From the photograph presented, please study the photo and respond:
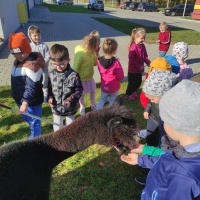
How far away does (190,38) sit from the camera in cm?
1524

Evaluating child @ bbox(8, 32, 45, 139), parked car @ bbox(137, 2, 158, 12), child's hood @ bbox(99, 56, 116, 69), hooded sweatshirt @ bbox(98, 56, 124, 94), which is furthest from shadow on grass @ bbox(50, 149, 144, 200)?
parked car @ bbox(137, 2, 158, 12)

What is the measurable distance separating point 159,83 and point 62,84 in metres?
1.49

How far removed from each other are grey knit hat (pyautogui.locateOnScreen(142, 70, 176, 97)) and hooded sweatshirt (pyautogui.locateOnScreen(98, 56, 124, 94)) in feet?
6.12

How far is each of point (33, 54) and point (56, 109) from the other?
3.12 feet

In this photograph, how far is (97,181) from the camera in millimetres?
3455

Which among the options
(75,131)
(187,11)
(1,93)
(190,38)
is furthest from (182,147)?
(187,11)

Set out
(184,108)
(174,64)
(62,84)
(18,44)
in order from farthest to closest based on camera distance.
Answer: (174,64)
(62,84)
(18,44)
(184,108)

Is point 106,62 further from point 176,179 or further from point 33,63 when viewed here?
point 176,179

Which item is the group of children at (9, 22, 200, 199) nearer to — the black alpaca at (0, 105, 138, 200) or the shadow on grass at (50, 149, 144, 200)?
the black alpaca at (0, 105, 138, 200)

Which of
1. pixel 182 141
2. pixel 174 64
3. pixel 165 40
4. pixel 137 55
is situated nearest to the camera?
pixel 182 141

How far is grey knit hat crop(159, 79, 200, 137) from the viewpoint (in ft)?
4.48

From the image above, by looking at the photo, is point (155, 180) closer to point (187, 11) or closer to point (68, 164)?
point (68, 164)

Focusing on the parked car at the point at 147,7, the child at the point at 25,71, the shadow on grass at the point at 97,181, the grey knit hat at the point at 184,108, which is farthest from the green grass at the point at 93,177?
the parked car at the point at 147,7

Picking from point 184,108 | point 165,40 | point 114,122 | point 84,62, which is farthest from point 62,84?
point 165,40
